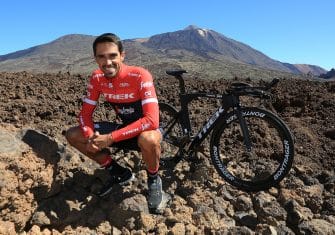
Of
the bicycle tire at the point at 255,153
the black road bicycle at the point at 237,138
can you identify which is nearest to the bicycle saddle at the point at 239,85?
the black road bicycle at the point at 237,138

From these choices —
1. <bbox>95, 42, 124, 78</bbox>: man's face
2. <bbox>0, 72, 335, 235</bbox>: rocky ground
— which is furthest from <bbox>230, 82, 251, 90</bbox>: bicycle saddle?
<bbox>95, 42, 124, 78</bbox>: man's face

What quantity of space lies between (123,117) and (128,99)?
0.86 ft

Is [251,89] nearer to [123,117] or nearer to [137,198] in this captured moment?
[123,117]

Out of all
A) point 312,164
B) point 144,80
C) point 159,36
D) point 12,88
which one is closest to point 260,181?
point 312,164

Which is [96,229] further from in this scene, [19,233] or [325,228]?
[325,228]

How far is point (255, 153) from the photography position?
591 cm

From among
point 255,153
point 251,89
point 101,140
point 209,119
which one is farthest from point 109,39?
point 255,153

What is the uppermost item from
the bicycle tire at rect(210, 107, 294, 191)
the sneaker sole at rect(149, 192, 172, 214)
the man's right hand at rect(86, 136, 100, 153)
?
the man's right hand at rect(86, 136, 100, 153)

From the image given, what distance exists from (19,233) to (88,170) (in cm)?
102

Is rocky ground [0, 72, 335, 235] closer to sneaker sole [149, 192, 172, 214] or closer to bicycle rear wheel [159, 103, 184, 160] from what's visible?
A: sneaker sole [149, 192, 172, 214]

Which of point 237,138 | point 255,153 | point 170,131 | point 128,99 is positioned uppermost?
point 128,99

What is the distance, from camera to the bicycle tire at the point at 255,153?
4746 mm

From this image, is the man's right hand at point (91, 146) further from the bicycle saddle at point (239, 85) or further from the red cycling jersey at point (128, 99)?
the bicycle saddle at point (239, 85)

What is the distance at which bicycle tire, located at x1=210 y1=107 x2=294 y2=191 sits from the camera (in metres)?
4.75
